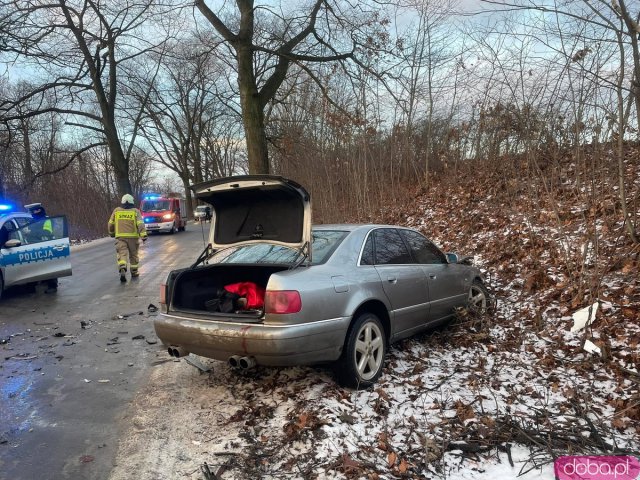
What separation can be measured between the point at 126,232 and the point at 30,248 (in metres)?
2.00

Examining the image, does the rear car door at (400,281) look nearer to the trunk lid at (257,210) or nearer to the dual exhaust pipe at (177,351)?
the trunk lid at (257,210)

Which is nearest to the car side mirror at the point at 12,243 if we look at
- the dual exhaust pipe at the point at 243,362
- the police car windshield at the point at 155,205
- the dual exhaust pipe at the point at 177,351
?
the dual exhaust pipe at the point at 177,351

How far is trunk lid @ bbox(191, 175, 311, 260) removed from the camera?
14.8ft

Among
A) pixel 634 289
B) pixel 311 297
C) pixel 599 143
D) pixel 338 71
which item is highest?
pixel 338 71

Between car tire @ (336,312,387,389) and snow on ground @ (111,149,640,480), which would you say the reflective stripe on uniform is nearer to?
snow on ground @ (111,149,640,480)

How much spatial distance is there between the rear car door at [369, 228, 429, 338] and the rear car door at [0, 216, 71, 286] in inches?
273

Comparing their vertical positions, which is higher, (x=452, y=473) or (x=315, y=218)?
(x=315, y=218)

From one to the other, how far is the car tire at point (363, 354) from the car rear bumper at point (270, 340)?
110mm

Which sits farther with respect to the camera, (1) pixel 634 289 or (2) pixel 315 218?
(2) pixel 315 218

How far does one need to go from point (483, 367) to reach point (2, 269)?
316 inches

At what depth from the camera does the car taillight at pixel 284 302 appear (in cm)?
371

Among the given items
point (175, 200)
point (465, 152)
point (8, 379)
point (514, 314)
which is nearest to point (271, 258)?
point (8, 379)

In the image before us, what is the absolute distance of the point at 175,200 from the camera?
27.6 m

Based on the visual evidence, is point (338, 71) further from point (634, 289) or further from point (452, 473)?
point (452, 473)
